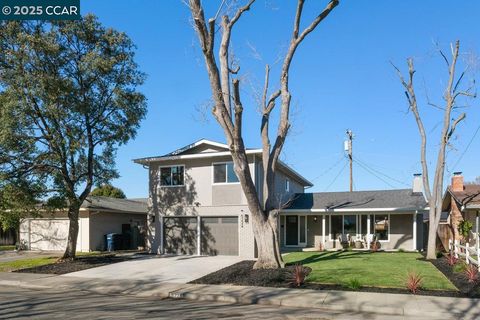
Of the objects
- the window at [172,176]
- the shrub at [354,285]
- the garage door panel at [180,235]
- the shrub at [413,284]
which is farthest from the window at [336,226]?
the shrub at [413,284]

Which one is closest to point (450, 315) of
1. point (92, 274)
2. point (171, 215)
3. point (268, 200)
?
point (268, 200)

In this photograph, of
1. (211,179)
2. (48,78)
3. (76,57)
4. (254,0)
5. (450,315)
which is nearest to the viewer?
(450,315)

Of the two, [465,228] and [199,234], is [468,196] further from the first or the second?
[199,234]

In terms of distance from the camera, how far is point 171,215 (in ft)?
78.2

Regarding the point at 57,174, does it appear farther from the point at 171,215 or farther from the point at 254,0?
the point at 254,0

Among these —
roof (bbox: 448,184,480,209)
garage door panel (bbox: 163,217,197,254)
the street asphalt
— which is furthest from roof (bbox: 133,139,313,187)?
the street asphalt

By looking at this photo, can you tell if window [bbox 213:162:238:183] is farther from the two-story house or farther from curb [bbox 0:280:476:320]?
curb [bbox 0:280:476:320]

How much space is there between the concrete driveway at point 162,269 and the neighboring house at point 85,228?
625 cm

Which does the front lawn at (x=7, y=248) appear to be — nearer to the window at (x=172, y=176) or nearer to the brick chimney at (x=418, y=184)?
the window at (x=172, y=176)

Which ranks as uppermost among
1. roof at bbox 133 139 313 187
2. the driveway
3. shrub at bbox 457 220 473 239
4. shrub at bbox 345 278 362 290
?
roof at bbox 133 139 313 187

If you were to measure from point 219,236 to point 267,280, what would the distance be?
8.77 meters

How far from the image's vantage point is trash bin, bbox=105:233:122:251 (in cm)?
2658

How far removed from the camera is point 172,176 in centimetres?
2416

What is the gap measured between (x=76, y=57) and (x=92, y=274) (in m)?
9.48
